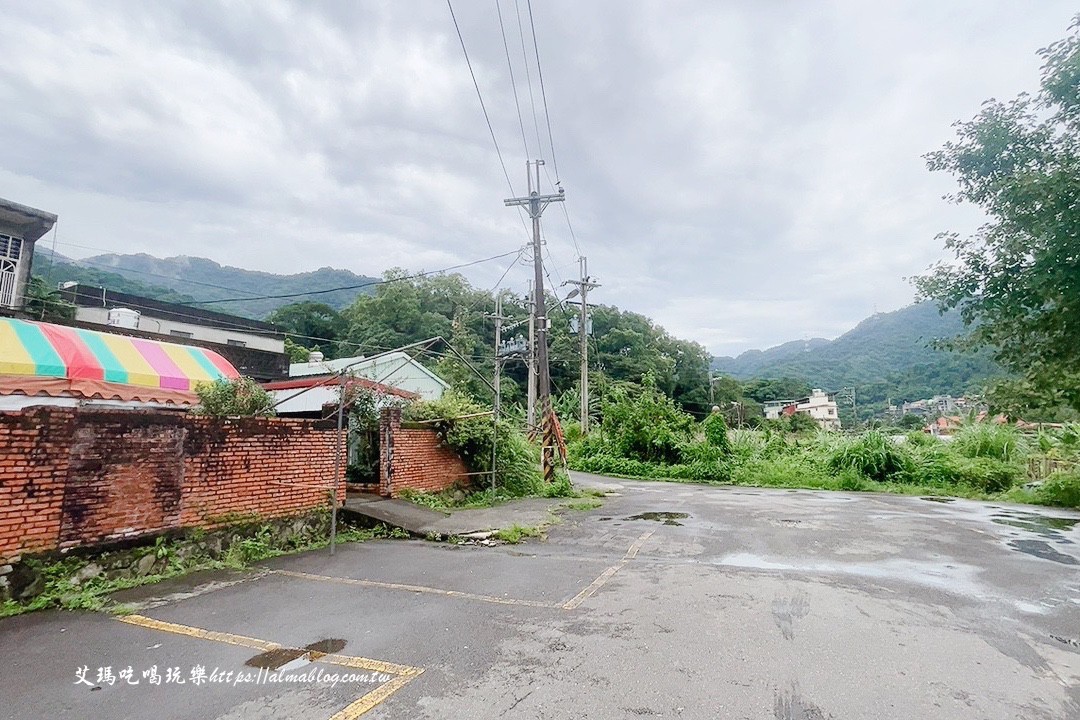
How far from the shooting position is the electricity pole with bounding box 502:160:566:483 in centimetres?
1427

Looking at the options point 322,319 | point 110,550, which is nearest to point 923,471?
point 110,550

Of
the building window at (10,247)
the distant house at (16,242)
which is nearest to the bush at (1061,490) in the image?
the distant house at (16,242)

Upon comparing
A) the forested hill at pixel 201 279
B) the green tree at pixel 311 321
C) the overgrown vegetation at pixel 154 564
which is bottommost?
the overgrown vegetation at pixel 154 564

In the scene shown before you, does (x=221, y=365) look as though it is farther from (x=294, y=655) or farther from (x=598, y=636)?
(x=598, y=636)

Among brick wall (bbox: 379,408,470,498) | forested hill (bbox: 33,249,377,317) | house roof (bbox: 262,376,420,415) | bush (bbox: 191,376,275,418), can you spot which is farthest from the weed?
forested hill (bbox: 33,249,377,317)

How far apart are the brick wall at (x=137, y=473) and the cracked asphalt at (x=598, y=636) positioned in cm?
76

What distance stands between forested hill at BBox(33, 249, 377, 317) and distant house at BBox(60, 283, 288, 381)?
477cm

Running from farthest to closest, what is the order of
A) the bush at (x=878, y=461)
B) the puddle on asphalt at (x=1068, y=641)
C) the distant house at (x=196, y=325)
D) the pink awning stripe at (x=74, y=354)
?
the distant house at (x=196, y=325) → the bush at (x=878, y=461) → the pink awning stripe at (x=74, y=354) → the puddle on asphalt at (x=1068, y=641)

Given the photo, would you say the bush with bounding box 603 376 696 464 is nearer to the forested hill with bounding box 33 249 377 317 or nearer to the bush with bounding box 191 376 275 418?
the bush with bounding box 191 376 275 418

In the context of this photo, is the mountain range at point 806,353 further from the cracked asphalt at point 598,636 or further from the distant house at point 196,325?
the cracked asphalt at point 598,636

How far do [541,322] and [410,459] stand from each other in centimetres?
620

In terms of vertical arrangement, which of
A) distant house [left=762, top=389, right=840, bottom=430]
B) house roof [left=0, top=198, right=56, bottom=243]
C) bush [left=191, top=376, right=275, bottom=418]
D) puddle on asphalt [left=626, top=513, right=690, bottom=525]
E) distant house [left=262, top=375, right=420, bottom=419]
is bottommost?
puddle on asphalt [left=626, top=513, right=690, bottom=525]

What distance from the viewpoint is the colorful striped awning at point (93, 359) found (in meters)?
7.43

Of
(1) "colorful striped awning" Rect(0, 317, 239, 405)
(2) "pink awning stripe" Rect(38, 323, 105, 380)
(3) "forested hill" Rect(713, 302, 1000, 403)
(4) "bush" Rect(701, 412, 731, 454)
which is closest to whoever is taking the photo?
(1) "colorful striped awning" Rect(0, 317, 239, 405)
